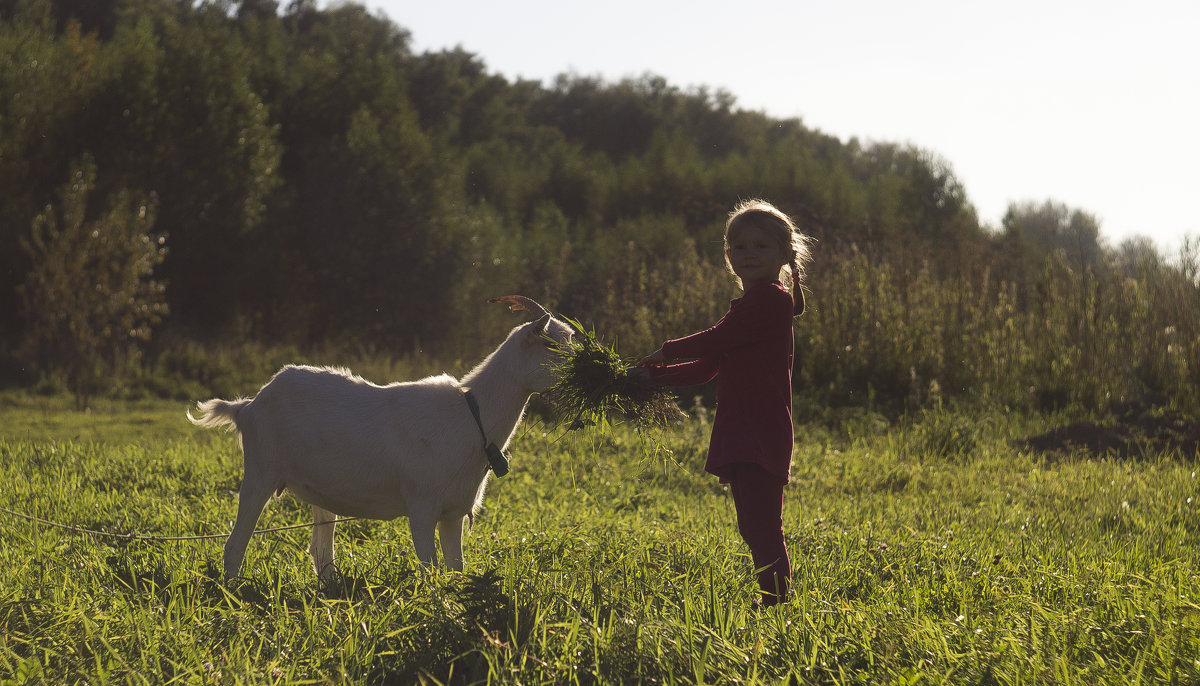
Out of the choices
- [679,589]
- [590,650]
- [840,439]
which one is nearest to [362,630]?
[590,650]

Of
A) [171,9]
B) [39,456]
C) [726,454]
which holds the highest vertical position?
[171,9]

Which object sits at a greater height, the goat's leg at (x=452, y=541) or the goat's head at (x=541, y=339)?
the goat's head at (x=541, y=339)

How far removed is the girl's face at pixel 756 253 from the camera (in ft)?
14.4

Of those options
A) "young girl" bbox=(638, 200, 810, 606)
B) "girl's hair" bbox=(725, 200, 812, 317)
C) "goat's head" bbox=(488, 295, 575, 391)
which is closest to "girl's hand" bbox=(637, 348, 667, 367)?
"young girl" bbox=(638, 200, 810, 606)

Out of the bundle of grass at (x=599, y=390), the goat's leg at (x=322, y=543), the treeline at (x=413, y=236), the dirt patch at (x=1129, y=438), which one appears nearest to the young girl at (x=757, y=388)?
the bundle of grass at (x=599, y=390)

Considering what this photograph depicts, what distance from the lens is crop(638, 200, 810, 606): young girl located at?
4.20m

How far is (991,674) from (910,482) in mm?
5408

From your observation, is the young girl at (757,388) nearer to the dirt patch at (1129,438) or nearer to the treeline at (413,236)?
the treeline at (413,236)

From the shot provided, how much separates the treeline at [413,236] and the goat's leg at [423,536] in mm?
4094

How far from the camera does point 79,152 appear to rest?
21656 mm

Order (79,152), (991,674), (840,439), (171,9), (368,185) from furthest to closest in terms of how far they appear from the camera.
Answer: (171,9), (368,185), (79,152), (840,439), (991,674)

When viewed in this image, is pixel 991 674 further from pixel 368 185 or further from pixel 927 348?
pixel 368 185

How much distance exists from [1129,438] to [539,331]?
7521 mm

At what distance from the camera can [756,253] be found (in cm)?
437
